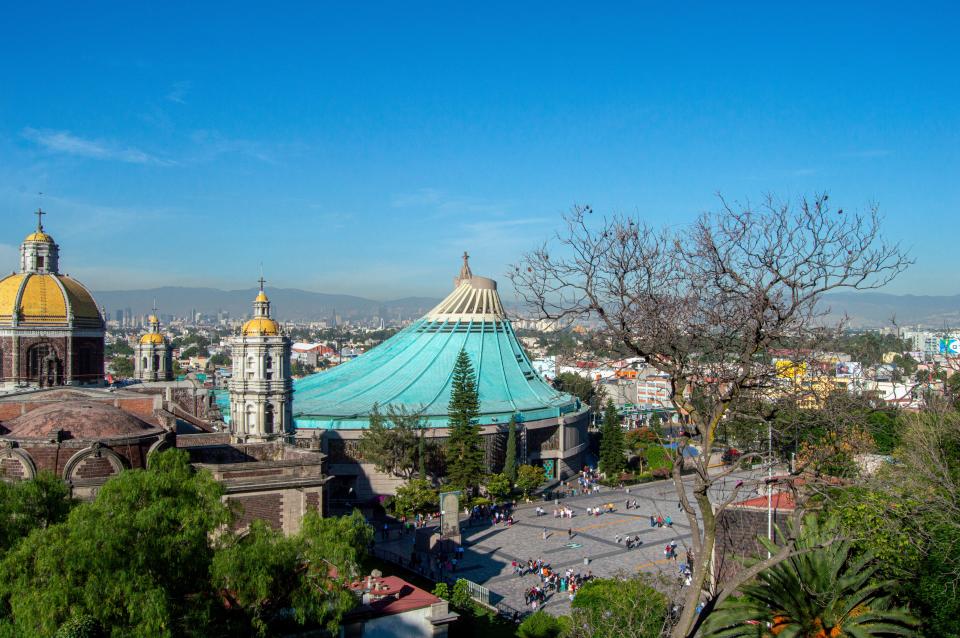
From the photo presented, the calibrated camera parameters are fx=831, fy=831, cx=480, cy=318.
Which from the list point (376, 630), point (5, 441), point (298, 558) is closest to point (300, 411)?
point (5, 441)

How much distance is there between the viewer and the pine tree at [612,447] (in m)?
34.1

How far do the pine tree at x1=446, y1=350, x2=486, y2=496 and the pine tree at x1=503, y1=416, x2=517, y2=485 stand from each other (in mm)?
1600

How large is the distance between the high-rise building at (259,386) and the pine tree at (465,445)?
24.1 feet

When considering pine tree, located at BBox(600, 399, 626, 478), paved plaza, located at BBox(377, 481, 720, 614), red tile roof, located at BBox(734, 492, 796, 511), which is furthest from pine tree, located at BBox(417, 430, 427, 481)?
red tile roof, located at BBox(734, 492, 796, 511)

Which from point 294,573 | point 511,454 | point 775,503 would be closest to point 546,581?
point 775,503

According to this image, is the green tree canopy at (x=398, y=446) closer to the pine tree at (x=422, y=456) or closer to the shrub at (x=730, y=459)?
the pine tree at (x=422, y=456)

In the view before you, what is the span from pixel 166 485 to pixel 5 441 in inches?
269

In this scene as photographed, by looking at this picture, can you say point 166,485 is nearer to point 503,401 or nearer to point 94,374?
point 94,374

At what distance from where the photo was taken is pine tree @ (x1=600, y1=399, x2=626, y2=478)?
34094mm

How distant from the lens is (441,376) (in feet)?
121

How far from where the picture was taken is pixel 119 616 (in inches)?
358

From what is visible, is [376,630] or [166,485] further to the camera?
[376,630]

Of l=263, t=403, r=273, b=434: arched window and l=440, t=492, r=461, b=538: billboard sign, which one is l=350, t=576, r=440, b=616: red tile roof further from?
l=263, t=403, r=273, b=434: arched window

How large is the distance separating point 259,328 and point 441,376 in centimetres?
1386
